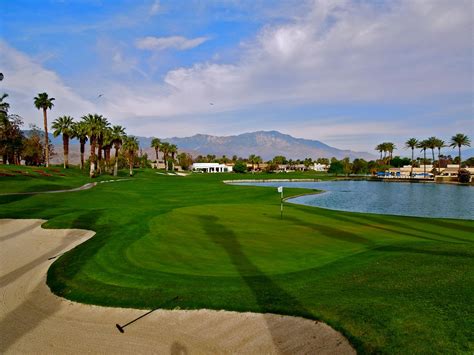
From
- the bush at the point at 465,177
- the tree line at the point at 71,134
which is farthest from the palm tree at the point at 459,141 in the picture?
the tree line at the point at 71,134

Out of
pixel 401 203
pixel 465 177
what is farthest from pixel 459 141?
pixel 401 203

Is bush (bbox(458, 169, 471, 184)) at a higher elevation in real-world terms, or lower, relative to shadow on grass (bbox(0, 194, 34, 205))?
lower

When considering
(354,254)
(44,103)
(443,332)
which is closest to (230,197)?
(354,254)

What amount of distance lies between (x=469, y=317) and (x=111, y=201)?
45.7 meters

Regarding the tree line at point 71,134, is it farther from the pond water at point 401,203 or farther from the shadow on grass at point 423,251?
the shadow on grass at point 423,251

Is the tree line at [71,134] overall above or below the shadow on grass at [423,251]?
above

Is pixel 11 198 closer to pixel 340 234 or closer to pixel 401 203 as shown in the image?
pixel 340 234

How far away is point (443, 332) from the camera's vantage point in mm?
8188

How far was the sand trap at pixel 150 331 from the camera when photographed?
9016 millimetres

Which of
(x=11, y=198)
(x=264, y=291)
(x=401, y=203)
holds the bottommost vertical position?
(x=401, y=203)

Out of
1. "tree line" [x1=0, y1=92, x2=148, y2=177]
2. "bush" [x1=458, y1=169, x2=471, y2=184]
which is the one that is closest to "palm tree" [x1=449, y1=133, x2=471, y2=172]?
"bush" [x1=458, y1=169, x2=471, y2=184]

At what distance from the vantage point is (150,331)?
9992 millimetres

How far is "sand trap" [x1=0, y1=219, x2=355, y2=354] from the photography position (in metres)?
9.02

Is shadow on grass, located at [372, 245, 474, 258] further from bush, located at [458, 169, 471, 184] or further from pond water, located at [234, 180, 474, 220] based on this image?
bush, located at [458, 169, 471, 184]
